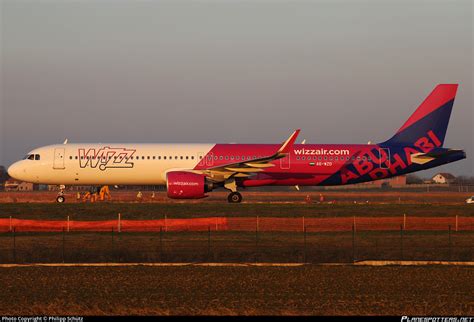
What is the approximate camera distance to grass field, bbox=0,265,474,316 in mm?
17953

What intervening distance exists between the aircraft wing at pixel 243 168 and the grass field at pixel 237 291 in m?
22.8

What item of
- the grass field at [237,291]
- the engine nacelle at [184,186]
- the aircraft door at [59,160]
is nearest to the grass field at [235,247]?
the grass field at [237,291]

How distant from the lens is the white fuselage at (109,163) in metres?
50.3

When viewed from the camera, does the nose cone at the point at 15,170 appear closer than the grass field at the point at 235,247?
No

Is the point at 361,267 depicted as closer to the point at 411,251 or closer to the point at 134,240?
the point at 411,251

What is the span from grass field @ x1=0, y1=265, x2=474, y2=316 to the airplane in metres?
24.1

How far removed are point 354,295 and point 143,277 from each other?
6613 millimetres

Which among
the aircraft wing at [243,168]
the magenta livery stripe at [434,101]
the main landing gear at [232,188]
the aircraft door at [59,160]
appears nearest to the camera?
the aircraft wing at [243,168]

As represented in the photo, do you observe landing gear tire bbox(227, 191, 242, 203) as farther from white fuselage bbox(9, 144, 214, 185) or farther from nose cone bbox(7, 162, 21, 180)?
nose cone bbox(7, 162, 21, 180)

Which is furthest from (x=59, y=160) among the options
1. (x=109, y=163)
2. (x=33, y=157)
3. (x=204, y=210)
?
(x=204, y=210)

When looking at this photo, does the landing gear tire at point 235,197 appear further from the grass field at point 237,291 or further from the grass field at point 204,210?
the grass field at point 237,291

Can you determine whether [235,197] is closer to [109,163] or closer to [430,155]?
[109,163]

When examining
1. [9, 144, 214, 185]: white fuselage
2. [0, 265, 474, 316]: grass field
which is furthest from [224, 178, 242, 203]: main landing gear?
[0, 265, 474, 316]: grass field

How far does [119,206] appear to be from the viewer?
157ft
